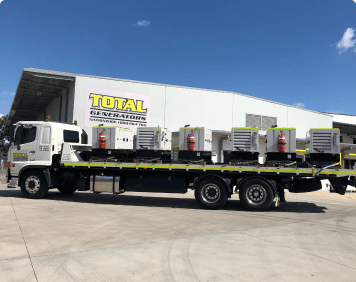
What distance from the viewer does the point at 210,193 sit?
429 inches

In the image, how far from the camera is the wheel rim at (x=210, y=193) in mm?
10805

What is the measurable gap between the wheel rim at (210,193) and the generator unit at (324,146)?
3431 millimetres

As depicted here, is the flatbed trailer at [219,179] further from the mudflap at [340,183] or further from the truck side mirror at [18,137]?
the truck side mirror at [18,137]

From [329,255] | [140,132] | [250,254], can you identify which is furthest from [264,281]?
[140,132]

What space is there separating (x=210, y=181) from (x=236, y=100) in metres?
16.2

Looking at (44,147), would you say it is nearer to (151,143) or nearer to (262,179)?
(151,143)

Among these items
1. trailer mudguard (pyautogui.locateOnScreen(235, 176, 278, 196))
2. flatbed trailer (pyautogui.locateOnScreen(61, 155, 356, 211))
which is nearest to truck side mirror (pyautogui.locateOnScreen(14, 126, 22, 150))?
flatbed trailer (pyautogui.locateOnScreen(61, 155, 356, 211))

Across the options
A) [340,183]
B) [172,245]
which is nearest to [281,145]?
[340,183]

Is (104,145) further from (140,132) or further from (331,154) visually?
(331,154)

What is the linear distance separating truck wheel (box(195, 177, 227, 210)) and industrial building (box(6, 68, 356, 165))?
7410 mm

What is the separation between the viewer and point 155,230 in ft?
24.4

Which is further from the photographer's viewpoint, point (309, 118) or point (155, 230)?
point (309, 118)

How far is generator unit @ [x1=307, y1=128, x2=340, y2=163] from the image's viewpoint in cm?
1058

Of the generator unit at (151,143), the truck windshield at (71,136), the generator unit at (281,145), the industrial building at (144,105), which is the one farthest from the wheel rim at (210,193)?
the industrial building at (144,105)
